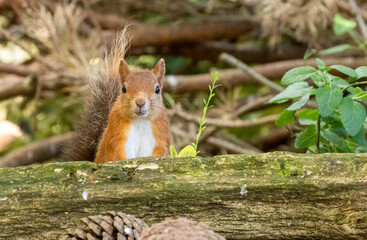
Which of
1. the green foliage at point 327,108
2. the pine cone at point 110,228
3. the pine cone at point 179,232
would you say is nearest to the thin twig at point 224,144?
the green foliage at point 327,108

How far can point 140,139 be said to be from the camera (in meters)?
1.56

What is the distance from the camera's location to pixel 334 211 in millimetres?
1054

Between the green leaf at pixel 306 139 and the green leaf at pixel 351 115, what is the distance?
19 centimetres

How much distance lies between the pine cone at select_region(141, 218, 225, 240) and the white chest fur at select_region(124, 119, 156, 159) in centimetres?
72

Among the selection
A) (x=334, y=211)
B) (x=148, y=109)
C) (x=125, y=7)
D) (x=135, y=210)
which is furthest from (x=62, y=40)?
(x=334, y=211)

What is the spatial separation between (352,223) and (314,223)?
7 cm

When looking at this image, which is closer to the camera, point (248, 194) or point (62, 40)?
point (248, 194)

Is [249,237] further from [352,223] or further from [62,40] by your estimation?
[62,40]

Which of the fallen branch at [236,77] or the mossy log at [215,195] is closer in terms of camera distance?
the mossy log at [215,195]

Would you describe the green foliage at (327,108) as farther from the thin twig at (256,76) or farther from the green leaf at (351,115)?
the thin twig at (256,76)

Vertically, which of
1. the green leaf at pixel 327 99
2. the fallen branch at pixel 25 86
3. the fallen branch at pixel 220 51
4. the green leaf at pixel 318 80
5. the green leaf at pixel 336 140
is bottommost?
the green leaf at pixel 336 140

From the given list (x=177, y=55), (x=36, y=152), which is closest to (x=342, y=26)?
(x=177, y=55)

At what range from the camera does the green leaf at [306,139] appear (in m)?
1.48

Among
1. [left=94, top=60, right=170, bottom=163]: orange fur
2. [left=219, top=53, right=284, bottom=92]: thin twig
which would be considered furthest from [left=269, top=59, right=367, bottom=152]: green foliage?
[left=219, top=53, right=284, bottom=92]: thin twig
